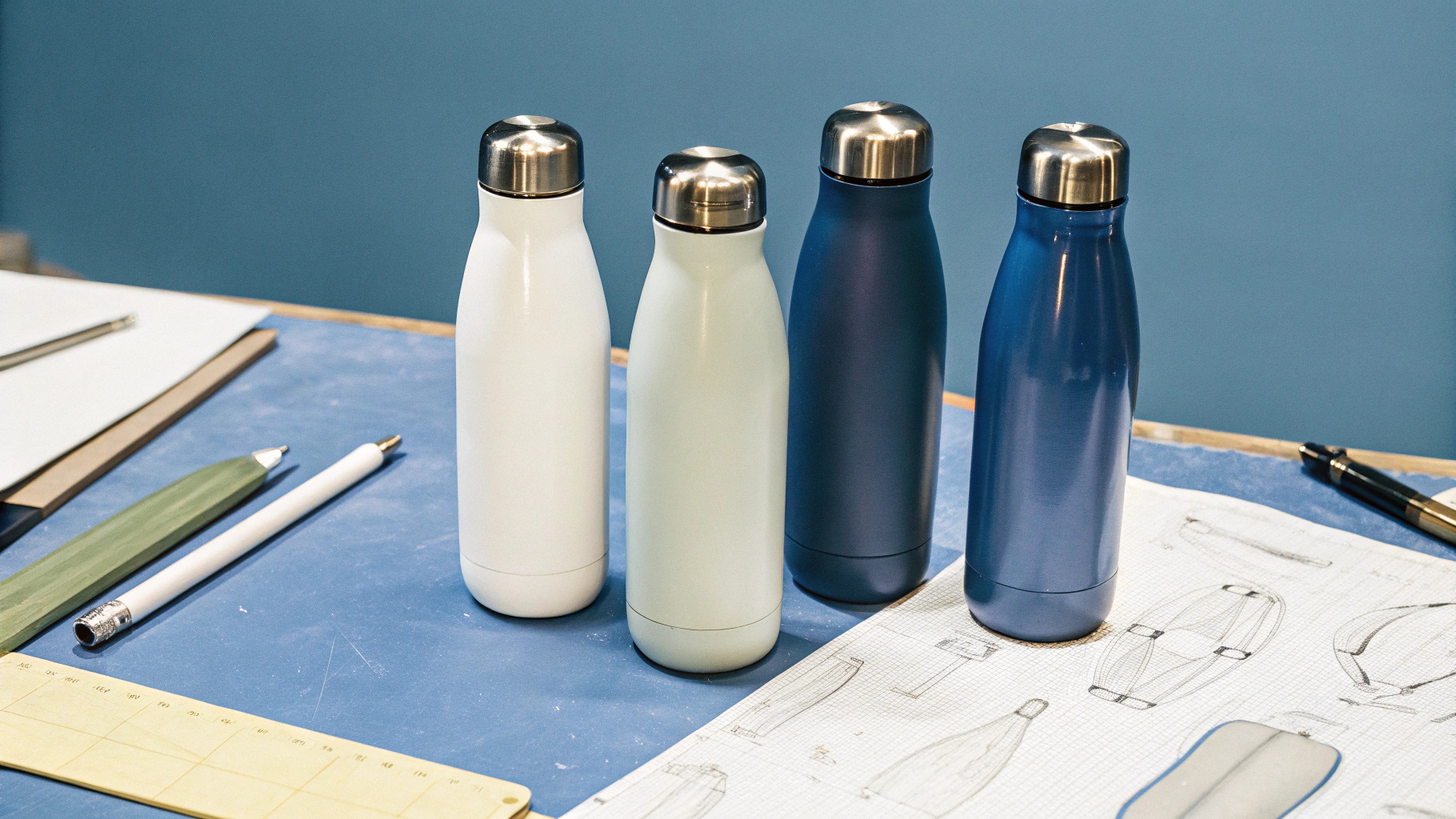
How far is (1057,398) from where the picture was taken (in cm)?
56

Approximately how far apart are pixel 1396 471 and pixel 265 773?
72 cm

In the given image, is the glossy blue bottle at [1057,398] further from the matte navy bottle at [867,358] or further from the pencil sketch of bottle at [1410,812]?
the pencil sketch of bottle at [1410,812]

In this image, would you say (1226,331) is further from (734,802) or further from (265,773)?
(265,773)

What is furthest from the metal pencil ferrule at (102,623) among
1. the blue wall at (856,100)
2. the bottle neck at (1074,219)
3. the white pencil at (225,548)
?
the blue wall at (856,100)

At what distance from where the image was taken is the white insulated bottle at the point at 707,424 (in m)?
0.52

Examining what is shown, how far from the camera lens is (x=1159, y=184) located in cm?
149

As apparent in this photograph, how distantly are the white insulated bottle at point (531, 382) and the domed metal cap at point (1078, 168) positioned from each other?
21 centimetres

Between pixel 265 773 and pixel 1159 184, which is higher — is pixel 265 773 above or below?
below

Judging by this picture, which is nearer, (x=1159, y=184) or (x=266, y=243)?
(x=1159, y=184)

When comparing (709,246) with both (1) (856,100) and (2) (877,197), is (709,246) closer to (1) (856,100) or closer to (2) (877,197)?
(2) (877,197)

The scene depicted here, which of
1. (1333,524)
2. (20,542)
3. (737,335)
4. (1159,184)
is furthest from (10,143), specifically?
(1333,524)

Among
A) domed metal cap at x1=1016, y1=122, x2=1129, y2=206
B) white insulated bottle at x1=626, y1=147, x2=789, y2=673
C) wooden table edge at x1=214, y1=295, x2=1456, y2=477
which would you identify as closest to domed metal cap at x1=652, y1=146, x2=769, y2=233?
white insulated bottle at x1=626, y1=147, x2=789, y2=673

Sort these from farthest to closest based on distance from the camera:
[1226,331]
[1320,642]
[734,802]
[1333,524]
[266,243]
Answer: [266,243] → [1226,331] → [1333,524] → [1320,642] → [734,802]

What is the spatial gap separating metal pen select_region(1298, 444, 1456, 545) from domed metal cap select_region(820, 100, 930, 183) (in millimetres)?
389
